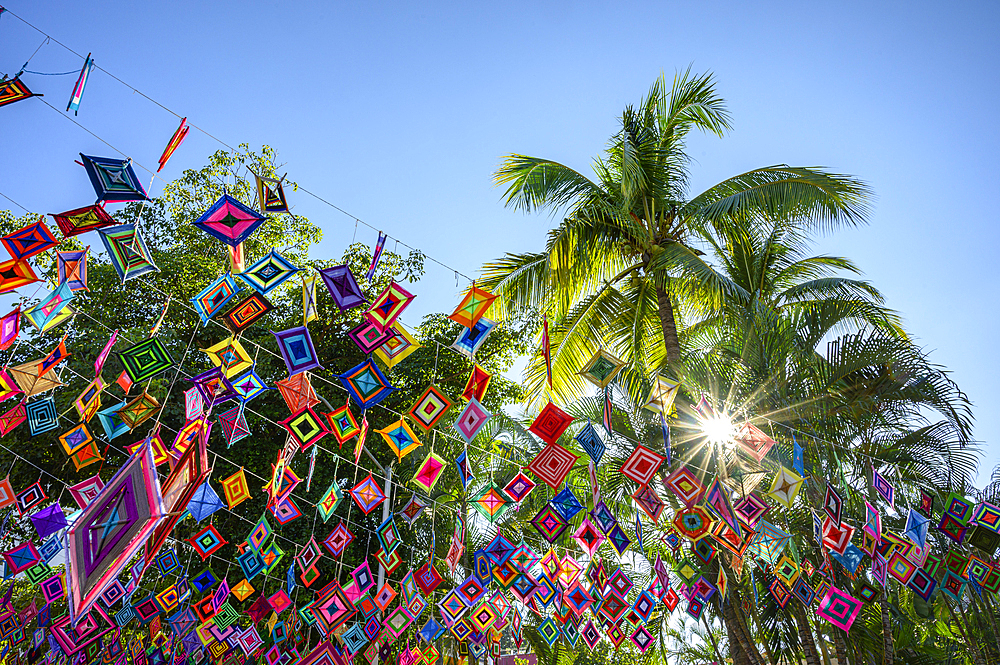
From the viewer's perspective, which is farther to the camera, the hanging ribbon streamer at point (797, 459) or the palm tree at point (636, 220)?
the palm tree at point (636, 220)

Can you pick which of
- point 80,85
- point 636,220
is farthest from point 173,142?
point 636,220

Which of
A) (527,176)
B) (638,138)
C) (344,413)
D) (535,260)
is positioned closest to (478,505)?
(344,413)

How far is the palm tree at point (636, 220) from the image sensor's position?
32.2 feet

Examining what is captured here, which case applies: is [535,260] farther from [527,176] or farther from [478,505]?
[478,505]

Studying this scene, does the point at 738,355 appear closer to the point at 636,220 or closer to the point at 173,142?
the point at 636,220

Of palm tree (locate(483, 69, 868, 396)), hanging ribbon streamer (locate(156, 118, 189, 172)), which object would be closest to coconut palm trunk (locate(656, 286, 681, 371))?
palm tree (locate(483, 69, 868, 396))

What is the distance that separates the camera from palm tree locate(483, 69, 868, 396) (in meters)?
9.82

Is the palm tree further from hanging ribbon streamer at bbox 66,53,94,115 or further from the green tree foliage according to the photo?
hanging ribbon streamer at bbox 66,53,94,115

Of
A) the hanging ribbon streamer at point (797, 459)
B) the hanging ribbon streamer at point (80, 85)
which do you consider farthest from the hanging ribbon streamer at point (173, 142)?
the hanging ribbon streamer at point (797, 459)

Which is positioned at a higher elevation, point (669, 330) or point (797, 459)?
point (669, 330)

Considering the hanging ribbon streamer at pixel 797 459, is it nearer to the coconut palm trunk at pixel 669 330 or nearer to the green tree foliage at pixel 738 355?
the green tree foliage at pixel 738 355

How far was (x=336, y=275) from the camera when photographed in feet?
19.7

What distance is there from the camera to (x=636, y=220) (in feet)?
34.4

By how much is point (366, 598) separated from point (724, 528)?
16.4 feet
